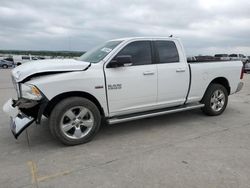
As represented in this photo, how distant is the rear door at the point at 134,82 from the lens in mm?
4543

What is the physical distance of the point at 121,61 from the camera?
439cm

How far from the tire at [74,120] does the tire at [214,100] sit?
2894 mm

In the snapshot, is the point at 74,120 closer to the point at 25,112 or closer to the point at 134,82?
the point at 25,112

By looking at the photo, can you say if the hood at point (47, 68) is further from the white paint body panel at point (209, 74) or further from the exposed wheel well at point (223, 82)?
the exposed wheel well at point (223, 82)

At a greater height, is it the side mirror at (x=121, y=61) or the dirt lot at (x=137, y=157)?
the side mirror at (x=121, y=61)

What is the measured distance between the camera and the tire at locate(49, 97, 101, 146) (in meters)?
4.09

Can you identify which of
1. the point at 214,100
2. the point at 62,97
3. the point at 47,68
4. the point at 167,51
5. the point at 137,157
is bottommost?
the point at 137,157

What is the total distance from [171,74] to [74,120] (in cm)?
222

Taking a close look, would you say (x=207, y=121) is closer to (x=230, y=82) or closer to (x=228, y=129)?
(x=228, y=129)

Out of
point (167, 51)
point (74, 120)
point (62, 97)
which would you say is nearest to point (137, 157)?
point (74, 120)

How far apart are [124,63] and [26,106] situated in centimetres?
180

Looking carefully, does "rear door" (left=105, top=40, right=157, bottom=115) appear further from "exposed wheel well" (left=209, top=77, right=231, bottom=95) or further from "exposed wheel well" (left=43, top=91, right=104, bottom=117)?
"exposed wheel well" (left=209, top=77, right=231, bottom=95)

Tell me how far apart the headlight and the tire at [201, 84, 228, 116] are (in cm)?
389

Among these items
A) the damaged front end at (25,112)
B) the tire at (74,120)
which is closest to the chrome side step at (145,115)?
the tire at (74,120)
